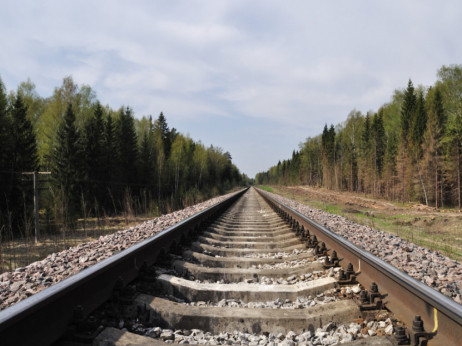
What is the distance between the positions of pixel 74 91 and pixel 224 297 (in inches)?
1397

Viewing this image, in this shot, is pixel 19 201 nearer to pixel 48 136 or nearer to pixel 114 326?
pixel 114 326

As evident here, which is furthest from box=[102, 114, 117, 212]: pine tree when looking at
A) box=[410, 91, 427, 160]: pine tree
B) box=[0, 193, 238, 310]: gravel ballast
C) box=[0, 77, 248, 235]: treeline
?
box=[410, 91, 427, 160]: pine tree

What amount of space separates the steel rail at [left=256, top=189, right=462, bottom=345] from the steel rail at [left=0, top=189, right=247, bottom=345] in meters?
2.04

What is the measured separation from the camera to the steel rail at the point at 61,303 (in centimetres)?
156

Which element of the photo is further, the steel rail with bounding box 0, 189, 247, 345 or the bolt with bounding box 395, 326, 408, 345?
the bolt with bounding box 395, 326, 408, 345

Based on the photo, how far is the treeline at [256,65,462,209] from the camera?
29.8m

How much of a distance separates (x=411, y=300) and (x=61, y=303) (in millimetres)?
2177

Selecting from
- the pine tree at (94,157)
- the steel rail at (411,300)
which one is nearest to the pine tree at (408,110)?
the pine tree at (94,157)

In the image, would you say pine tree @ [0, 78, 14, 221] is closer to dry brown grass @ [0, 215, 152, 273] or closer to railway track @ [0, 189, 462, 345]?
dry brown grass @ [0, 215, 152, 273]

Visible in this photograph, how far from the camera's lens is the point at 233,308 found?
7.77ft

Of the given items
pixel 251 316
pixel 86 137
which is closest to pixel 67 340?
pixel 251 316

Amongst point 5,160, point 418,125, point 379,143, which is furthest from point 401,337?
point 379,143

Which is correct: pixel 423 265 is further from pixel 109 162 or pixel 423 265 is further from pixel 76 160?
pixel 109 162

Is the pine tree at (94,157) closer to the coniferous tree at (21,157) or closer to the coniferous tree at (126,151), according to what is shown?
the coniferous tree at (126,151)
